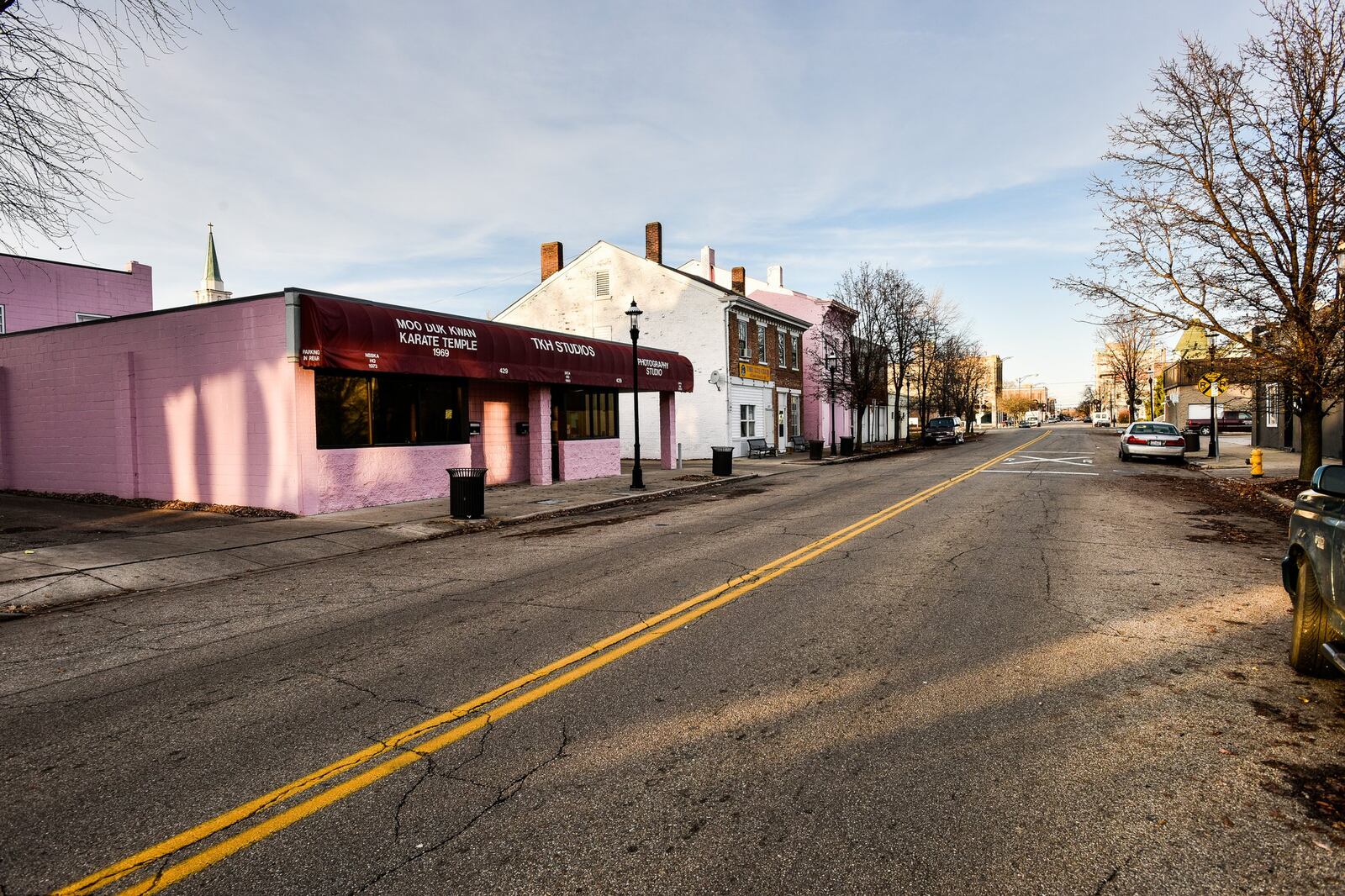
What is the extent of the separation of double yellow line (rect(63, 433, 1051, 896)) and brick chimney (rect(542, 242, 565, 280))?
107 feet

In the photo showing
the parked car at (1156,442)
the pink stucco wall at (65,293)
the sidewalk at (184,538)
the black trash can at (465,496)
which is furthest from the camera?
the pink stucco wall at (65,293)

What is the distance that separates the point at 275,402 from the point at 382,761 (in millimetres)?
12116

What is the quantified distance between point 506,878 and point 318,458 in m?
13.0

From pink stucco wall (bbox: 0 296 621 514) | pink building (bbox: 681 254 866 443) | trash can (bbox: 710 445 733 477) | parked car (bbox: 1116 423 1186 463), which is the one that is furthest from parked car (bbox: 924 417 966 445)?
pink stucco wall (bbox: 0 296 621 514)

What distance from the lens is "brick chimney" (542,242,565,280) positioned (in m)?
36.9

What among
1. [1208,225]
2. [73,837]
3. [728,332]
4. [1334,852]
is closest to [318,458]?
[73,837]

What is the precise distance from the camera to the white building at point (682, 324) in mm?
32594

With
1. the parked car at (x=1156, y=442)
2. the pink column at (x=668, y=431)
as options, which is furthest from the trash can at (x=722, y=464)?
the parked car at (x=1156, y=442)

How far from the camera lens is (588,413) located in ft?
73.9

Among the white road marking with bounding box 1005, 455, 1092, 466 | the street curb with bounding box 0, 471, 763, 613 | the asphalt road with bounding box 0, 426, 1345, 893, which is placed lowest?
the street curb with bounding box 0, 471, 763, 613

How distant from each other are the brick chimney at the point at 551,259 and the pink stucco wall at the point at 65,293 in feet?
59.9

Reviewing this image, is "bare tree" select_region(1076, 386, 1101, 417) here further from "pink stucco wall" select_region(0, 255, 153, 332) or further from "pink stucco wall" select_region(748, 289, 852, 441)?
"pink stucco wall" select_region(0, 255, 153, 332)

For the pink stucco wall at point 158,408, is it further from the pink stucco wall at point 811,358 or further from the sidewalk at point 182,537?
the pink stucco wall at point 811,358

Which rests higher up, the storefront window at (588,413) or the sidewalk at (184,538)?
the storefront window at (588,413)
